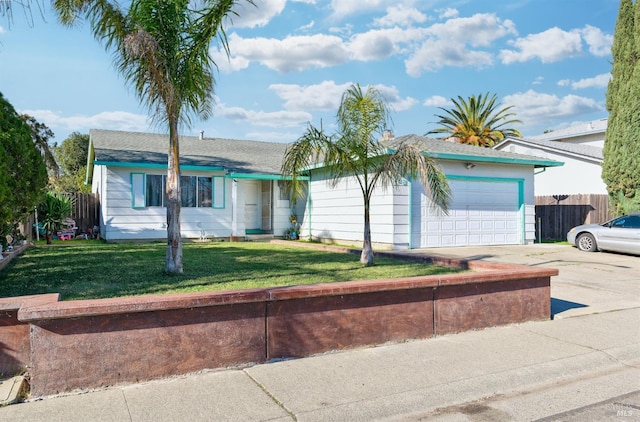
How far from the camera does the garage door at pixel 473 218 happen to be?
15367 millimetres

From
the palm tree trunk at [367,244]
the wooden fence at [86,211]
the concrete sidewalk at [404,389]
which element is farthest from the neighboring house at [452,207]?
the concrete sidewalk at [404,389]

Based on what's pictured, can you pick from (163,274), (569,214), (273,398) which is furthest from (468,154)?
(273,398)

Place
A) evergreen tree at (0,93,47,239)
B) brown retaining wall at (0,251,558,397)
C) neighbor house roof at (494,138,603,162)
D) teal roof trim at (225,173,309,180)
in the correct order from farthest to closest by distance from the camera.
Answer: neighbor house roof at (494,138,603,162)
teal roof trim at (225,173,309,180)
evergreen tree at (0,93,47,239)
brown retaining wall at (0,251,558,397)

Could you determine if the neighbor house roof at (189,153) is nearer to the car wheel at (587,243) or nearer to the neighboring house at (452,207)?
the neighboring house at (452,207)

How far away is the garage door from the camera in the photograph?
605 inches

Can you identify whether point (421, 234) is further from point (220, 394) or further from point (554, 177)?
point (554, 177)

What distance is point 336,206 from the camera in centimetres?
1739

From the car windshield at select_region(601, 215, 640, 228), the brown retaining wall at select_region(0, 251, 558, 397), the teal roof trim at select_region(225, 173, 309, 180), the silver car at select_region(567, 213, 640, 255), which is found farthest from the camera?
the teal roof trim at select_region(225, 173, 309, 180)

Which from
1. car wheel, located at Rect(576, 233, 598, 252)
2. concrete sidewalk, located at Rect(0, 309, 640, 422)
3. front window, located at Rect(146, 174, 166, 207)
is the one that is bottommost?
concrete sidewalk, located at Rect(0, 309, 640, 422)

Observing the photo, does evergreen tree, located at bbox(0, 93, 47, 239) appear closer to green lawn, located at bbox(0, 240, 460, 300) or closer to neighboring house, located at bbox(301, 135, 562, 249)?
green lawn, located at bbox(0, 240, 460, 300)

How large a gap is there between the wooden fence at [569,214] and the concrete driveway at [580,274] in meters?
4.25

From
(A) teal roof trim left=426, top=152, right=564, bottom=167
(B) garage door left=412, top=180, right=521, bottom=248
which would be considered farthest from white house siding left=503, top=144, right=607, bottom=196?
(B) garage door left=412, top=180, right=521, bottom=248

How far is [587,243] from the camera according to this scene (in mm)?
15875

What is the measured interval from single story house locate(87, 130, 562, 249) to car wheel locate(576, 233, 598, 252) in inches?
65.8
